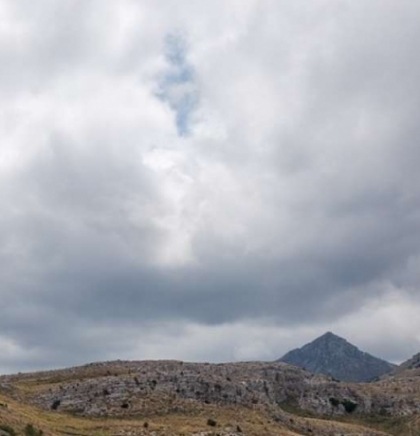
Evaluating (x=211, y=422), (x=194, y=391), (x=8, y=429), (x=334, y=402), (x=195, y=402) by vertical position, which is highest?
(x=334, y=402)

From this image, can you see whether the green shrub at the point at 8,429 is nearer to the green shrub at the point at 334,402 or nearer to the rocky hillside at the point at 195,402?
the rocky hillside at the point at 195,402

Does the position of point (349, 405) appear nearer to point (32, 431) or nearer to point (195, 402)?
point (195, 402)

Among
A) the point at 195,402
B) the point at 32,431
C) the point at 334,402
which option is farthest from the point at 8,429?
the point at 334,402

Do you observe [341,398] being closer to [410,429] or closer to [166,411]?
[410,429]

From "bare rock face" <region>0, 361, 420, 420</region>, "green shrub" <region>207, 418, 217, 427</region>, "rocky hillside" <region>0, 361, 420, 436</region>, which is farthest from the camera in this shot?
"bare rock face" <region>0, 361, 420, 420</region>

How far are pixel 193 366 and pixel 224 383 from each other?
769 inches

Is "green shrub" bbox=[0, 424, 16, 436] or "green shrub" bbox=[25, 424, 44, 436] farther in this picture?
"green shrub" bbox=[25, 424, 44, 436]

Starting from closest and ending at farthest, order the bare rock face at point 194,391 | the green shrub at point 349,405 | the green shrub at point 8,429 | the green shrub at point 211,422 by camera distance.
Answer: the green shrub at point 8,429
the green shrub at point 211,422
the bare rock face at point 194,391
the green shrub at point 349,405

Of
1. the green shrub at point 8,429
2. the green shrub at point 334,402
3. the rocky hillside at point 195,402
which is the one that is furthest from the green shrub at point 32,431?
the green shrub at point 334,402

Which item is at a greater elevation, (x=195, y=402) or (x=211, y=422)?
(x=195, y=402)

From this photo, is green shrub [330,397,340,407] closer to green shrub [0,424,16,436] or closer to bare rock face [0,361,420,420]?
bare rock face [0,361,420,420]

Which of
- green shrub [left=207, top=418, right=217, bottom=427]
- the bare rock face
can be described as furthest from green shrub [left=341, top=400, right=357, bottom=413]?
green shrub [left=207, top=418, right=217, bottom=427]

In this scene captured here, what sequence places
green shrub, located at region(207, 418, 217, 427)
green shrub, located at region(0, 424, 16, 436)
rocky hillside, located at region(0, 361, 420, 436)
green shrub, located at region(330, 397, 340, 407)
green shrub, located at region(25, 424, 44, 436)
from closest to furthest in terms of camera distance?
1. green shrub, located at region(0, 424, 16, 436)
2. green shrub, located at region(25, 424, 44, 436)
3. rocky hillside, located at region(0, 361, 420, 436)
4. green shrub, located at region(207, 418, 217, 427)
5. green shrub, located at region(330, 397, 340, 407)

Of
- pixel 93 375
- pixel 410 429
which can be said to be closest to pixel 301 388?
pixel 410 429
